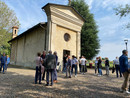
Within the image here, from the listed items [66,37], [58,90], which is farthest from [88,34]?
[58,90]

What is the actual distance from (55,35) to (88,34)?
10.4m

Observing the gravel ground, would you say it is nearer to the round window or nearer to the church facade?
the church facade

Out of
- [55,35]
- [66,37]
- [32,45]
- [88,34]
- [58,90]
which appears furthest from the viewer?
[88,34]

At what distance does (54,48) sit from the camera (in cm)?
1123

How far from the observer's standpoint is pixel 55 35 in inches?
449

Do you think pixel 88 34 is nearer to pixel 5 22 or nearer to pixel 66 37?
pixel 66 37

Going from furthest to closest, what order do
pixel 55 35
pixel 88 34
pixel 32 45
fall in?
pixel 88 34 → pixel 32 45 → pixel 55 35

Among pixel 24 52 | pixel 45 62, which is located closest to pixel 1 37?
pixel 24 52

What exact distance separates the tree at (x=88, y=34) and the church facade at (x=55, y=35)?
21.0 feet

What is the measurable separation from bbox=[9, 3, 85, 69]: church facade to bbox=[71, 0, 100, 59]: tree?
6.41 meters

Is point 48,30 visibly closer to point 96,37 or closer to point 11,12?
point 96,37

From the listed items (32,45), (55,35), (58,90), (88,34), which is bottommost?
(58,90)

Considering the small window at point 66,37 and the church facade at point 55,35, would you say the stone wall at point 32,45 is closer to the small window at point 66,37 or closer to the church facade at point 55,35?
the church facade at point 55,35

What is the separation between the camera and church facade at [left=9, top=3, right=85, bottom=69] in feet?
37.0
